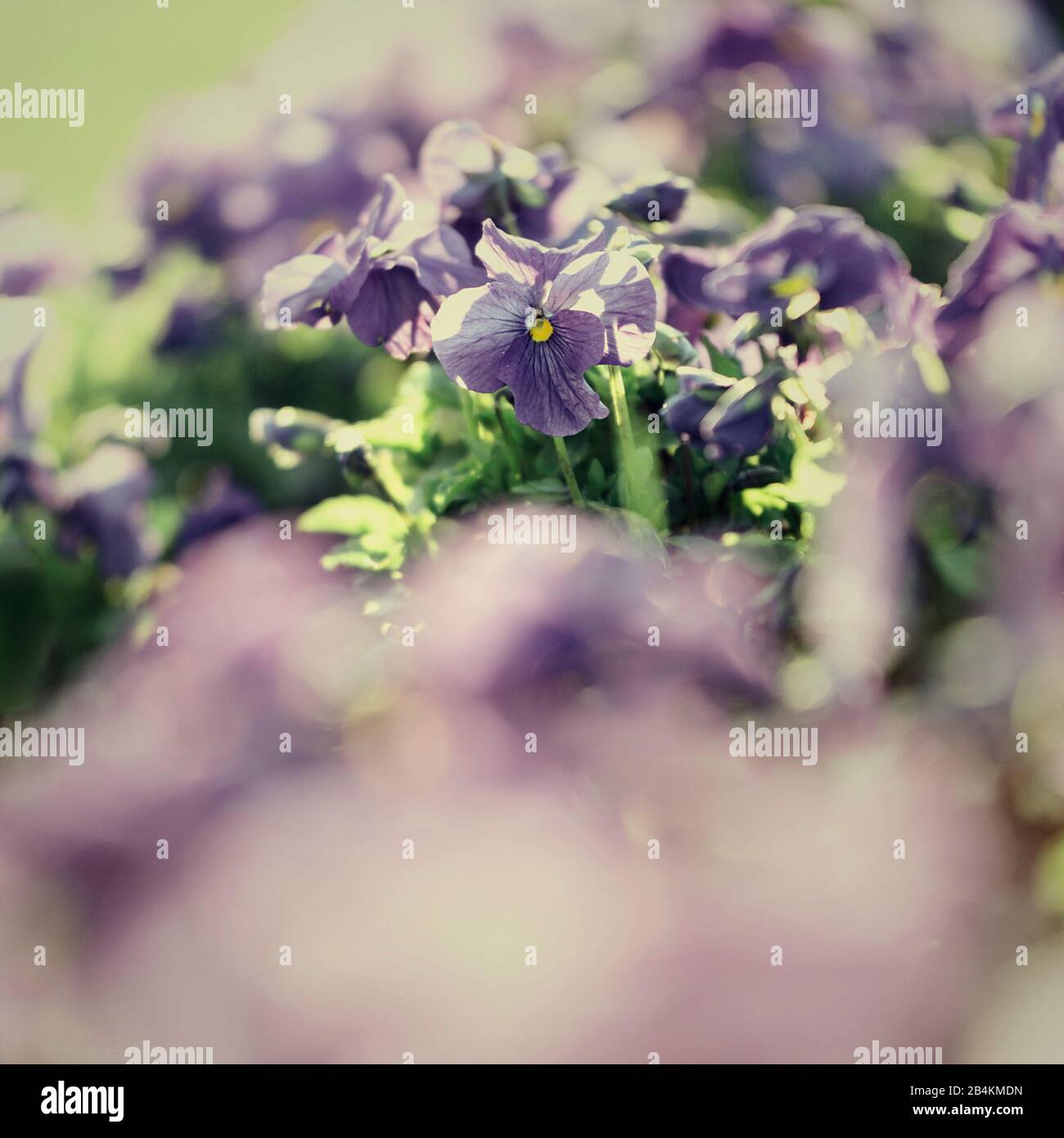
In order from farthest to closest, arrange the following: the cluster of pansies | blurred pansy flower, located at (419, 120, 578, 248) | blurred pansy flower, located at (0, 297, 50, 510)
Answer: blurred pansy flower, located at (0, 297, 50, 510), blurred pansy flower, located at (419, 120, 578, 248), the cluster of pansies

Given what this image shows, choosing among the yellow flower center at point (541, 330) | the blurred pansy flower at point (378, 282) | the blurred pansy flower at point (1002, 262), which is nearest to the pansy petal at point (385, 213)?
the blurred pansy flower at point (378, 282)

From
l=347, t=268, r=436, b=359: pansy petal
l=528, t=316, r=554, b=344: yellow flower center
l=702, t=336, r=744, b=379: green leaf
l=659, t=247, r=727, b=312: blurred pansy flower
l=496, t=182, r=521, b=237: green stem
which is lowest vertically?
l=528, t=316, r=554, b=344: yellow flower center

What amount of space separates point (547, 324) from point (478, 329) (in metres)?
0.03

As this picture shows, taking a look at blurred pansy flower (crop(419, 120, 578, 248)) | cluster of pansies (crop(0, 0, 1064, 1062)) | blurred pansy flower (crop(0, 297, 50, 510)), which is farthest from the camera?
blurred pansy flower (crop(0, 297, 50, 510))

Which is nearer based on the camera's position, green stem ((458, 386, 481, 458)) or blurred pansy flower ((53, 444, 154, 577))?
green stem ((458, 386, 481, 458))

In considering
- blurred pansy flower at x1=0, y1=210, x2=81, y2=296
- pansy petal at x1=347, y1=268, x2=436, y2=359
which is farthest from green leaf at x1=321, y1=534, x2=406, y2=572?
blurred pansy flower at x1=0, y1=210, x2=81, y2=296

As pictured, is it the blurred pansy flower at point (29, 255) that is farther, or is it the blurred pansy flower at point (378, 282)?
the blurred pansy flower at point (29, 255)

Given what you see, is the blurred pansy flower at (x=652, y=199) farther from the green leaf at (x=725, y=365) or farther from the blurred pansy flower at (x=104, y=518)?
the blurred pansy flower at (x=104, y=518)

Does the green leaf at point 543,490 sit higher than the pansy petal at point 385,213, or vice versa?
the pansy petal at point 385,213

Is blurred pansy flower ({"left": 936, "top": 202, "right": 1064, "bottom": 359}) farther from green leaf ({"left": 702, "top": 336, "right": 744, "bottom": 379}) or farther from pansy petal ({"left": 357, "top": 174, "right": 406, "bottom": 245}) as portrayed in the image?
pansy petal ({"left": 357, "top": 174, "right": 406, "bottom": 245})

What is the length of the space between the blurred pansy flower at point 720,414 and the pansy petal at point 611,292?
4cm

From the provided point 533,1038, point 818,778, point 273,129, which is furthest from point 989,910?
point 273,129

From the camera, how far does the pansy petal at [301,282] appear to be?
459mm

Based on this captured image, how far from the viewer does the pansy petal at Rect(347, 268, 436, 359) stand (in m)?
0.47
